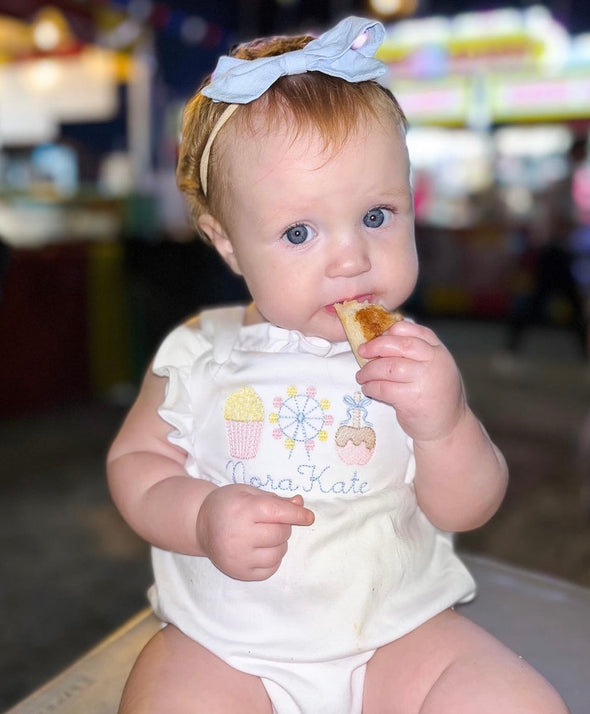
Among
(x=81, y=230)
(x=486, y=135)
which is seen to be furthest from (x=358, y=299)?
(x=486, y=135)

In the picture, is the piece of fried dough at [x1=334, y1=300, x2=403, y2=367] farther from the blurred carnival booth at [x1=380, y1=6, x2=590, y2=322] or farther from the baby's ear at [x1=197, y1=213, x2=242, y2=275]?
the blurred carnival booth at [x1=380, y1=6, x2=590, y2=322]

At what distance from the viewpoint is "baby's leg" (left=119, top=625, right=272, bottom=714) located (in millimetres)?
564

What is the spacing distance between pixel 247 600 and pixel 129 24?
5.35 m

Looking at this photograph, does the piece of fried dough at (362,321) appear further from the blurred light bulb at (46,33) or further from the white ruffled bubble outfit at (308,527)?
the blurred light bulb at (46,33)

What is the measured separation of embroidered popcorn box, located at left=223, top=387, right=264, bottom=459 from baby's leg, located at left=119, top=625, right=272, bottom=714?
0.17 metres

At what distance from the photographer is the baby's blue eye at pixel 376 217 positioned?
63 cm

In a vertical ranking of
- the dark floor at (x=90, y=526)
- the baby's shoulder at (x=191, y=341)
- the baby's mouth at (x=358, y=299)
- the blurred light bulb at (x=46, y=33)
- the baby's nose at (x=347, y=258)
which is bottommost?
the dark floor at (x=90, y=526)

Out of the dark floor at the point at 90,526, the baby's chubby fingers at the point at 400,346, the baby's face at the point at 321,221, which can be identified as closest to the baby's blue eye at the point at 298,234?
the baby's face at the point at 321,221

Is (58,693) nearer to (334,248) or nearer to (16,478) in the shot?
(334,248)

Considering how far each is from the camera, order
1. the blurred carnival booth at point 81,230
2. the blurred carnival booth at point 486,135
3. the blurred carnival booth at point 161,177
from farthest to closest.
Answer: the blurred carnival booth at point 486,135, the blurred carnival booth at point 161,177, the blurred carnival booth at point 81,230

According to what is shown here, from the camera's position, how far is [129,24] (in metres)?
5.21

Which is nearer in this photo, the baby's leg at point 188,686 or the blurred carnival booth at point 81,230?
the baby's leg at point 188,686

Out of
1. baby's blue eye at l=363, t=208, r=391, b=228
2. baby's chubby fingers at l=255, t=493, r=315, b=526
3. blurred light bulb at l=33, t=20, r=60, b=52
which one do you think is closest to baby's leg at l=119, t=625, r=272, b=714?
baby's chubby fingers at l=255, t=493, r=315, b=526

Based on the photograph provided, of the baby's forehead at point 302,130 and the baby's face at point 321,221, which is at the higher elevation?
the baby's forehead at point 302,130
